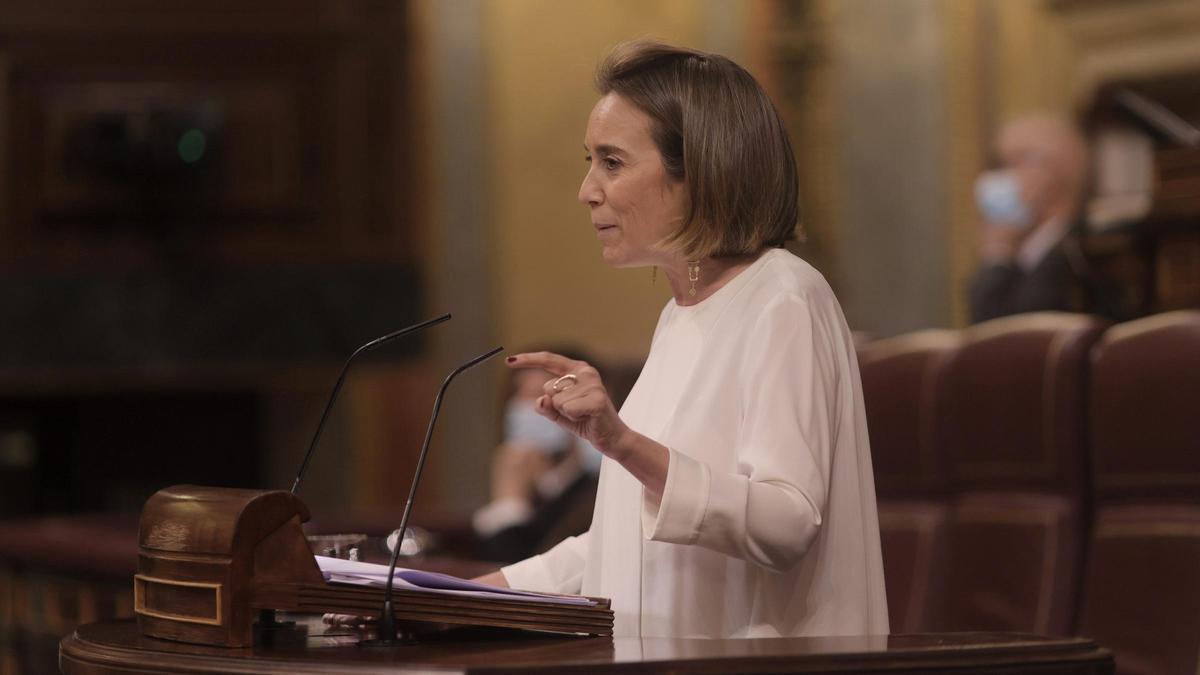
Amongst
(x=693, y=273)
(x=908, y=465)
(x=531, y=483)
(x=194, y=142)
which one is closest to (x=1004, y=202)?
(x=908, y=465)

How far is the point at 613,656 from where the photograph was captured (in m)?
1.45

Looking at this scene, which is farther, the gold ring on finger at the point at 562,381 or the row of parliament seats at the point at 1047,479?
the row of parliament seats at the point at 1047,479

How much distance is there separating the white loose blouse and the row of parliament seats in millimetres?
1399

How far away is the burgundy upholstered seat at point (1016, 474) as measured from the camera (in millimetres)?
3285

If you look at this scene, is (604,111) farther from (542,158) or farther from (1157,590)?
(542,158)

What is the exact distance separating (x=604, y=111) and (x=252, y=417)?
18.5 ft

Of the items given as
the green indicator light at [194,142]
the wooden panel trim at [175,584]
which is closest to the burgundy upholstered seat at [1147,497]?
the wooden panel trim at [175,584]

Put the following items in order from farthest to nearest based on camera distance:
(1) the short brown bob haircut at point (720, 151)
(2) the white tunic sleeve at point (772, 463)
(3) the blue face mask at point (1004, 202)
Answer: (3) the blue face mask at point (1004, 202) < (1) the short brown bob haircut at point (720, 151) < (2) the white tunic sleeve at point (772, 463)

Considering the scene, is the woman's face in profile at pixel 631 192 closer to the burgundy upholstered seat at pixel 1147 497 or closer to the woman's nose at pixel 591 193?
the woman's nose at pixel 591 193

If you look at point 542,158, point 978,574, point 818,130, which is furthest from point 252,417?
point 978,574

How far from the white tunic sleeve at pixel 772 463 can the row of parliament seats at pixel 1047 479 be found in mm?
1482

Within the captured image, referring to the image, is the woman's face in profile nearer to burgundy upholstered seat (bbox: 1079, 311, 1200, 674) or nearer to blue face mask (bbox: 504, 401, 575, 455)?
burgundy upholstered seat (bbox: 1079, 311, 1200, 674)

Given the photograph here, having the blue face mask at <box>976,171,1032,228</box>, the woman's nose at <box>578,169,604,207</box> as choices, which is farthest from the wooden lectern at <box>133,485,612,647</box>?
the blue face mask at <box>976,171,1032,228</box>

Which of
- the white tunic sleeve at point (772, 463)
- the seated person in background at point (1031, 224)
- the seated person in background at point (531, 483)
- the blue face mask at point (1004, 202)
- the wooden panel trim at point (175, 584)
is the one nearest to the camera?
the wooden panel trim at point (175, 584)
